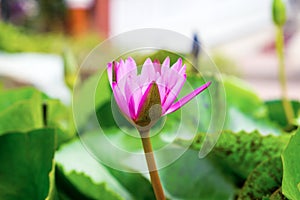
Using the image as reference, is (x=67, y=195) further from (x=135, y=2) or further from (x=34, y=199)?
(x=135, y=2)

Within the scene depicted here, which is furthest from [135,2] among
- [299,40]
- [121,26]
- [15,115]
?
[15,115]

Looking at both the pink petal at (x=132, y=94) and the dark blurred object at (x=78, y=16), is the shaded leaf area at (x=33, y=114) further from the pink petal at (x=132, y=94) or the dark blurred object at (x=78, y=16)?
the dark blurred object at (x=78, y=16)

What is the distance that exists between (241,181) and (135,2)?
795 cm

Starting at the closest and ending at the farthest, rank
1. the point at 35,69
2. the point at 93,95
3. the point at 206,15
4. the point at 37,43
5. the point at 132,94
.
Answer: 1. the point at 132,94
2. the point at 93,95
3. the point at 35,69
4. the point at 37,43
5. the point at 206,15

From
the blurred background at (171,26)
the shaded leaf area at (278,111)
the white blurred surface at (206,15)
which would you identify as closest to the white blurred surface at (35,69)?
the blurred background at (171,26)

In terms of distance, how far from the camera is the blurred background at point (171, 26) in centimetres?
584

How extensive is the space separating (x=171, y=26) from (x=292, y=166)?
7.23 metres

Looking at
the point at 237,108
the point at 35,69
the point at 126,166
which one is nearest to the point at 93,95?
the point at 126,166

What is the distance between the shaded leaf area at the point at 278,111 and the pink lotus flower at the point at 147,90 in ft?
0.92

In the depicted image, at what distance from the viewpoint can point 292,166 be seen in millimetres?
271

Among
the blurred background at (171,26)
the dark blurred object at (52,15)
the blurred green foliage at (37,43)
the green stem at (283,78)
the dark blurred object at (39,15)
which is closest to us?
the green stem at (283,78)

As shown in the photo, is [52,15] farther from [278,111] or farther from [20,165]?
[20,165]

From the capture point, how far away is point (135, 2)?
8188mm

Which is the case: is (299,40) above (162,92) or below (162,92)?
below
